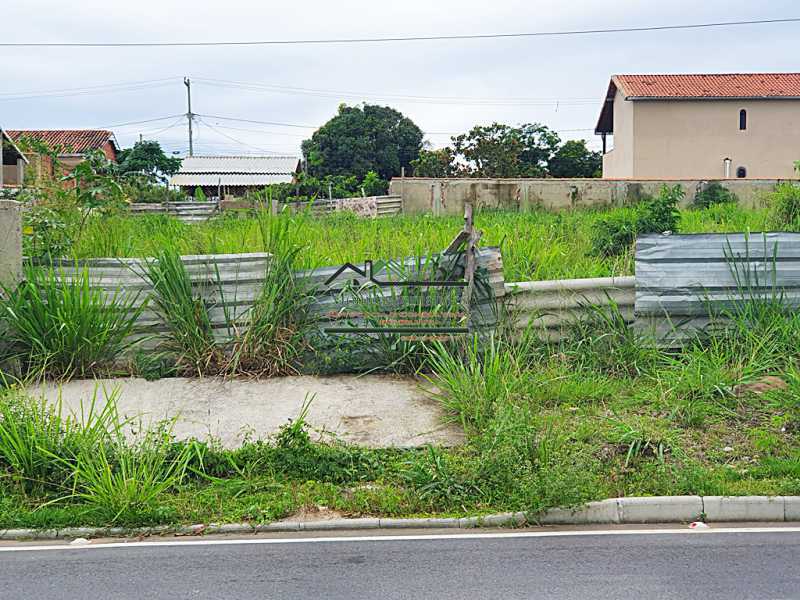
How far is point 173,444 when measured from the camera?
7.66m

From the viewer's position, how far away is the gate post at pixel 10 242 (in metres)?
9.89

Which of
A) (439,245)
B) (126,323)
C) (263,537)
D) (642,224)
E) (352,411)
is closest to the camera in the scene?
(263,537)

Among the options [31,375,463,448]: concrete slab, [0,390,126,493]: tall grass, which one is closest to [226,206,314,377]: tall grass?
[31,375,463,448]: concrete slab

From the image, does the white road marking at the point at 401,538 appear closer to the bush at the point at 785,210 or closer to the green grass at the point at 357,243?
the green grass at the point at 357,243

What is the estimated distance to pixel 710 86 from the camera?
43438mm

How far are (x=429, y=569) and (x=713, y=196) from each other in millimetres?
21957

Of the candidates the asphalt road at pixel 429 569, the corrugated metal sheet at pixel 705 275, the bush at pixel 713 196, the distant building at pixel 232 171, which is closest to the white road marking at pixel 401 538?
the asphalt road at pixel 429 569

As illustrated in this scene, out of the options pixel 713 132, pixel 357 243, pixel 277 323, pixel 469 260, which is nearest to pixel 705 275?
pixel 469 260

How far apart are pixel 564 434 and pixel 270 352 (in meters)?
3.60

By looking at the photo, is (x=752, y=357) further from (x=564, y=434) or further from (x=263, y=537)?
(x=263, y=537)

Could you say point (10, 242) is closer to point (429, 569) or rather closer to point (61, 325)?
point (61, 325)

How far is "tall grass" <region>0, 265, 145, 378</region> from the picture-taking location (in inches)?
381

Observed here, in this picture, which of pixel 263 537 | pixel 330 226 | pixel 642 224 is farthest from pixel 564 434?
pixel 330 226

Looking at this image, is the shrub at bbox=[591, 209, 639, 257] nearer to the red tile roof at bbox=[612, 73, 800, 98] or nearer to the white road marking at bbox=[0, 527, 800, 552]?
the white road marking at bbox=[0, 527, 800, 552]
